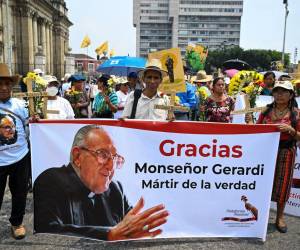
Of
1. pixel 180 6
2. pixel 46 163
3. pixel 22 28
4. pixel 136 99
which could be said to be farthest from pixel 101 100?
pixel 180 6

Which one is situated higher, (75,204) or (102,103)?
(102,103)

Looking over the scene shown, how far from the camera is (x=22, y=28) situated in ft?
184

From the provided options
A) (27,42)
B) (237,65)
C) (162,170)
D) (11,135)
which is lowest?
(162,170)

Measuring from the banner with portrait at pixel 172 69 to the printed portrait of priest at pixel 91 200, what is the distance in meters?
1.11

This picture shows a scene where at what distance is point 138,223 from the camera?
3.94 metres

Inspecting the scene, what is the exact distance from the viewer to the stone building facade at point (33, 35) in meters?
44.3

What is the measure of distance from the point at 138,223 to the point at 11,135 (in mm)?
1613

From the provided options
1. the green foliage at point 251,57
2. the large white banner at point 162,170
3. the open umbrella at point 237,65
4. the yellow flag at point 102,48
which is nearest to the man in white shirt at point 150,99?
the large white banner at point 162,170

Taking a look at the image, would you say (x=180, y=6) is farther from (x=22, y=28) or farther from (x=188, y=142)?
(x=188, y=142)

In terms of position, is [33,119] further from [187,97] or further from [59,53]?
[59,53]

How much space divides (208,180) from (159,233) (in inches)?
29.5

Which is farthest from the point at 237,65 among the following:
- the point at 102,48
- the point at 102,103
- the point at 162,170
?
the point at 162,170

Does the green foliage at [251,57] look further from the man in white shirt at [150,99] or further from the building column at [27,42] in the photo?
the man in white shirt at [150,99]

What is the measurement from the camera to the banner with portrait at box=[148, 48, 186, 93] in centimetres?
450
